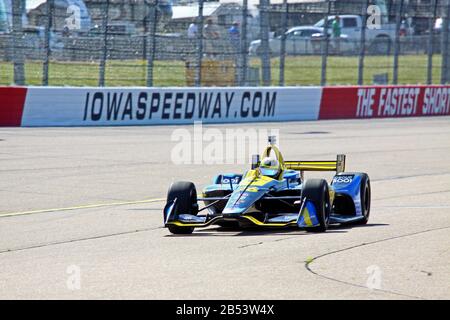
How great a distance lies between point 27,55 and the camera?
78.3ft

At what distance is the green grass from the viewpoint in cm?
2458

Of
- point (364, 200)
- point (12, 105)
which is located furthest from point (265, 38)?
point (364, 200)

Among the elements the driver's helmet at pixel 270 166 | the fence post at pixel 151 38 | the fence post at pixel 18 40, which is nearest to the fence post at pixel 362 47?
the fence post at pixel 151 38

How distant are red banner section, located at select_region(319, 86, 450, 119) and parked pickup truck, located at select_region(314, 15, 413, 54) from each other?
4.04ft

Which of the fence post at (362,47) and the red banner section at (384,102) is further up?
the fence post at (362,47)

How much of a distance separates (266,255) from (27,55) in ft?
52.6

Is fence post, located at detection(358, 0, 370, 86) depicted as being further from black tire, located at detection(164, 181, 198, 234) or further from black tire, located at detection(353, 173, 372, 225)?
black tire, located at detection(164, 181, 198, 234)

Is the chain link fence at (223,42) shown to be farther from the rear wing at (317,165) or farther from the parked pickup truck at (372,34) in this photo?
the rear wing at (317,165)

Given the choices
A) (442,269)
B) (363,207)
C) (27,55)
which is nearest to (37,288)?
(442,269)

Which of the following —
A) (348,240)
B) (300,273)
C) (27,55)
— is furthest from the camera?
(27,55)

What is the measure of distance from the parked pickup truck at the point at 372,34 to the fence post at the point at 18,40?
11.2m

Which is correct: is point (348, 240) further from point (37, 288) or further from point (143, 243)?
point (37, 288)

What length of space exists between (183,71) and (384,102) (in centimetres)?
826

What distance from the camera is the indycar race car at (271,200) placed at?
1013 cm
